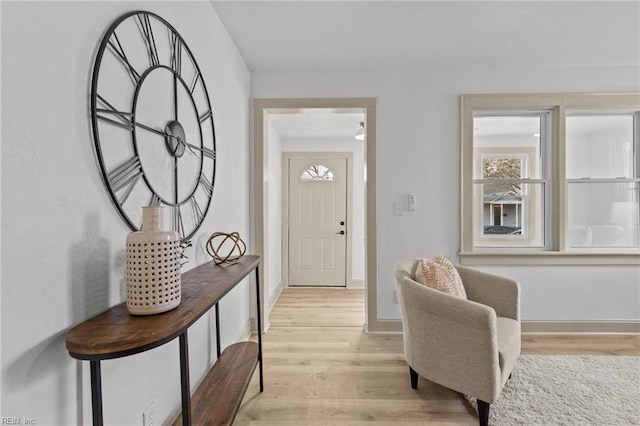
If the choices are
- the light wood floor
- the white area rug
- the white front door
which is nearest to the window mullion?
the light wood floor

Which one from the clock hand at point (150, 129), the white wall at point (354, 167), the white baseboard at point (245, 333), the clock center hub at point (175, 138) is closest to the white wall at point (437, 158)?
the white baseboard at point (245, 333)

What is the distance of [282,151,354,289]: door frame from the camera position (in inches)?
191

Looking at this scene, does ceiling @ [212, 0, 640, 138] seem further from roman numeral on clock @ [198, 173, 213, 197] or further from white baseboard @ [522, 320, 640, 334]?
white baseboard @ [522, 320, 640, 334]

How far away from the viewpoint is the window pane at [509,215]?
9.98ft

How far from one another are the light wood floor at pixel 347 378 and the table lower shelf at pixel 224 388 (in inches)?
9.2

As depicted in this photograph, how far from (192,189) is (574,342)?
128 inches

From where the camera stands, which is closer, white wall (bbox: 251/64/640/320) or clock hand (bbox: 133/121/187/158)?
clock hand (bbox: 133/121/187/158)

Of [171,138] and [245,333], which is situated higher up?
[171,138]

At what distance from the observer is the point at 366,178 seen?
298cm

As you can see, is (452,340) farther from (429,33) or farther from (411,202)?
(429,33)

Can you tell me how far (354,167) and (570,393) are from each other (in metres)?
3.56

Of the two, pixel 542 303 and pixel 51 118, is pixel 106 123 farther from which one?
pixel 542 303

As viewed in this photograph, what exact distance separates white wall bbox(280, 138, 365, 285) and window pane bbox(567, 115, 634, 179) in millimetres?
2549

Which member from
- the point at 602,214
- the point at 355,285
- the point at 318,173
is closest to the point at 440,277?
the point at 602,214
